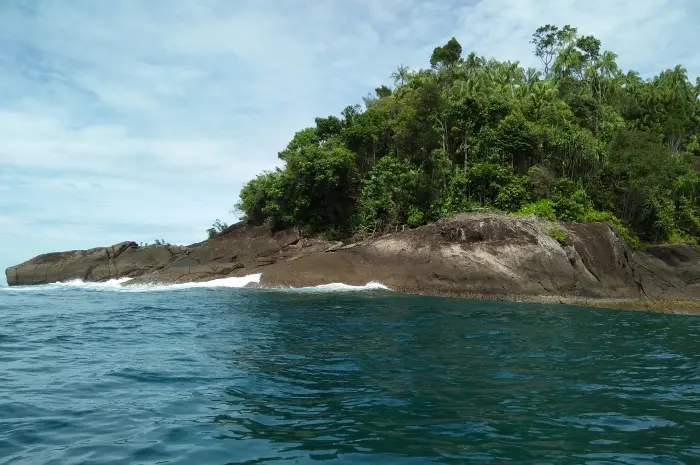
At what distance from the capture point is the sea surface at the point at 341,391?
21.1ft

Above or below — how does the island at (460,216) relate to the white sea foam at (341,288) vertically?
above

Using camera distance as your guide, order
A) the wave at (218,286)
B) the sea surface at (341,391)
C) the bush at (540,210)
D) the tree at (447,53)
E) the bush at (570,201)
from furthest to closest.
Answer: the tree at (447,53) < the bush at (570,201) < the bush at (540,210) < the wave at (218,286) < the sea surface at (341,391)

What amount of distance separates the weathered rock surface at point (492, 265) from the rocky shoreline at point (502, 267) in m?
0.06

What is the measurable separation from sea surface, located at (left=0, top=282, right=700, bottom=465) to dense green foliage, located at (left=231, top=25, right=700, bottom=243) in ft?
65.3

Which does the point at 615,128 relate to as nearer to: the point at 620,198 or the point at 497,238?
the point at 620,198

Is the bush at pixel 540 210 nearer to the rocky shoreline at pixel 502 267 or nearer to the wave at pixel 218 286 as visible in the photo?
the rocky shoreline at pixel 502 267

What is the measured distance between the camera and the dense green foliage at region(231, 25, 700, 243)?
120ft

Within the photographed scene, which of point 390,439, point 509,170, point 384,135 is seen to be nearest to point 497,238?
point 509,170

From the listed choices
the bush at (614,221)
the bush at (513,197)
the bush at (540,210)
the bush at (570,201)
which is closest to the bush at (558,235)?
the bush at (540,210)

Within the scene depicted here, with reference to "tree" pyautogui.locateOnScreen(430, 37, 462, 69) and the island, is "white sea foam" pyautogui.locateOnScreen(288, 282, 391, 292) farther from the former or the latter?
"tree" pyautogui.locateOnScreen(430, 37, 462, 69)

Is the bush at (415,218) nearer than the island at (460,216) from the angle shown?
No

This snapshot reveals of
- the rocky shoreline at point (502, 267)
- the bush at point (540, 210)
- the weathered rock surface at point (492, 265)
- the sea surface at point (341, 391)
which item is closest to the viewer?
the sea surface at point (341, 391)

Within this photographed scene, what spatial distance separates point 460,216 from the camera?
3338 centimetres

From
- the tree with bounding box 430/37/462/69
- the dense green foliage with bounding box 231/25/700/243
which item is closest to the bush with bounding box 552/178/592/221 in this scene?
the dense green foliage with bounding box 231/25/700/243
